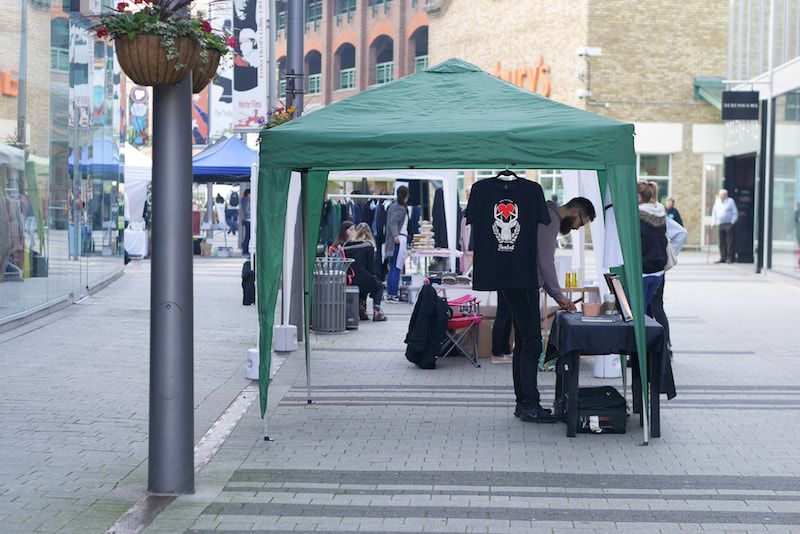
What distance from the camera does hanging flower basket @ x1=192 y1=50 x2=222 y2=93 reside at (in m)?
7.09

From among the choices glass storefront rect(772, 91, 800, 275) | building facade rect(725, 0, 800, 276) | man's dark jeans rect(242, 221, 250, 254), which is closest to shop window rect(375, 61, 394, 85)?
man's dark jeans rect(242, 221, 250, 254)

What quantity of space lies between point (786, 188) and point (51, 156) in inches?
607

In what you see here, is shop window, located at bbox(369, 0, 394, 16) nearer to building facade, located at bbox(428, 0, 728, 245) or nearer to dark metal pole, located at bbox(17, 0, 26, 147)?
building facade, located at bbox(428, 0, 728, 245)

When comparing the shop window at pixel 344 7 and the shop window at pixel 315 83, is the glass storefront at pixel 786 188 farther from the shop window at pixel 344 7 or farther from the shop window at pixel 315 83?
the shop window at pixel 315 83

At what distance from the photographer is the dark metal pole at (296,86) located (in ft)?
48.5

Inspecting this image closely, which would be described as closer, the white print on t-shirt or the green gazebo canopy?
the green gazebo canopy

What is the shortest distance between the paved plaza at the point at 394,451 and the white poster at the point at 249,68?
8.37 metres

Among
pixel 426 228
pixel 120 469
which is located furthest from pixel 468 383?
pixel 426 228

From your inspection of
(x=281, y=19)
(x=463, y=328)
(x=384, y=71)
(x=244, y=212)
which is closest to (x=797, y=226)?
(x=463, y=328)

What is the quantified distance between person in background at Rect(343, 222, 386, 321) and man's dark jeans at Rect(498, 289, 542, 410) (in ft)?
24.5

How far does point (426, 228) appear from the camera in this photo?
65.7 feet

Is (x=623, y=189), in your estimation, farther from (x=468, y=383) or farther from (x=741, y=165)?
(x=741, y=165)

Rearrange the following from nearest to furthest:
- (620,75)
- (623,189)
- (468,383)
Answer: (623,189) → (468,383) → (620,75)

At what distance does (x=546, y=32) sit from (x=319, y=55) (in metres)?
24.9
